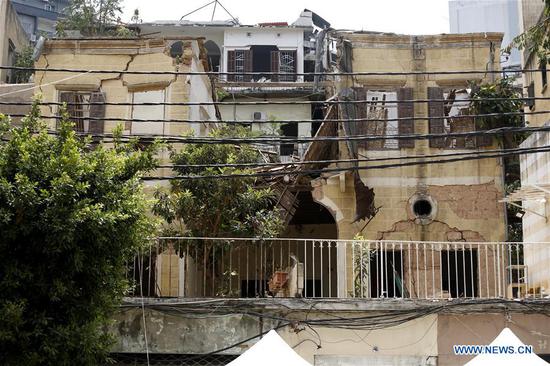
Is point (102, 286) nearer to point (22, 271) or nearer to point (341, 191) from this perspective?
point (22, 271)

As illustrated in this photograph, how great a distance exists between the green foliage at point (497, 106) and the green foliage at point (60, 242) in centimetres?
1019

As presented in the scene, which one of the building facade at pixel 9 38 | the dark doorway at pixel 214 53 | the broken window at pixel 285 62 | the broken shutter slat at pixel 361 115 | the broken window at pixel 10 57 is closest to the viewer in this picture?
the broken shutter slat at pixel 361 115

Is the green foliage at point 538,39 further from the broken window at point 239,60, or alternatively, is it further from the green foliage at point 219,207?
the broken window at point 239,60

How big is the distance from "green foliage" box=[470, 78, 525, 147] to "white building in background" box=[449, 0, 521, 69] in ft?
131

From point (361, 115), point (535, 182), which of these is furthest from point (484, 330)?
point (361, 115)

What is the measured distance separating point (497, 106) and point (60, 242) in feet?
38.4

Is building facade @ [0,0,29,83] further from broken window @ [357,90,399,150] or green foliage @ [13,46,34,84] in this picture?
broken window @ [357,90,399,150]

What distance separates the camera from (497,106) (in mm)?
18391

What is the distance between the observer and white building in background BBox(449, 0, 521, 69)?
57219 millimetres

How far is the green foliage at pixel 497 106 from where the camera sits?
1834 cm

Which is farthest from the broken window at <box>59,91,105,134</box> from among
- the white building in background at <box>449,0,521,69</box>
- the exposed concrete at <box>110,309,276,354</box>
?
the white building in background at <box>449,0,521,69</box>

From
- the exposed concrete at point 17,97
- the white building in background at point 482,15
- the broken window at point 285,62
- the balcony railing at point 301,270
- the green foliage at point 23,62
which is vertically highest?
the white building in background at point 482,15

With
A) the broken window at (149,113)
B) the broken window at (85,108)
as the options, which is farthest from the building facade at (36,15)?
the broken window at (149,113)

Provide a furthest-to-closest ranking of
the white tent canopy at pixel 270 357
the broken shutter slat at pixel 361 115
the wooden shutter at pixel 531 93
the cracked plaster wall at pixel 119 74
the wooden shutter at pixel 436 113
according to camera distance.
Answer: the wooden shutter at pixel 436 113 < the broken shutter slat at pixel 361 115 < the cracked plaster wall at pixel 119 74 < the wooden shutter at pixel 531 93 < the white tent canopy at pixel 270 357
